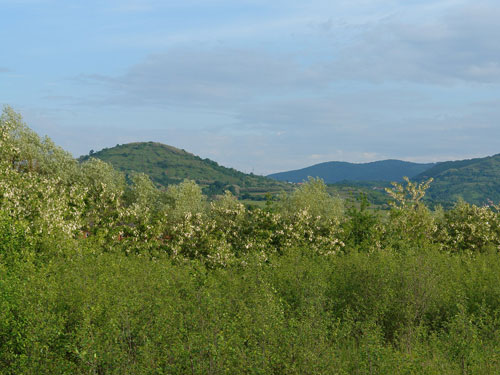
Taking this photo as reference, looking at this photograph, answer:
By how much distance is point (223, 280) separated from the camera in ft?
53.6

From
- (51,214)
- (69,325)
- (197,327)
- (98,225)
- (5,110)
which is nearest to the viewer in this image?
(197,327)

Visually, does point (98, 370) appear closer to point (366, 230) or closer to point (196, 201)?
point (196, 201)

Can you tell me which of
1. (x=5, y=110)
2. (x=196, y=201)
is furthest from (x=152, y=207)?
(x=5, y=110)

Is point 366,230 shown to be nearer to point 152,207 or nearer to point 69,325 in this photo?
point 152,207

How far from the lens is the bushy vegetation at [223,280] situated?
32.2 ft

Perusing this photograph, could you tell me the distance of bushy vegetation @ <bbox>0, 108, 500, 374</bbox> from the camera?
32.2 feet

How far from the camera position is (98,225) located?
22.2 meters

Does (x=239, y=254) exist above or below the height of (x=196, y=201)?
below

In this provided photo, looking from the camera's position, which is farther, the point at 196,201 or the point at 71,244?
the point at 196,201

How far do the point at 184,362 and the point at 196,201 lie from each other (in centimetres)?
1527

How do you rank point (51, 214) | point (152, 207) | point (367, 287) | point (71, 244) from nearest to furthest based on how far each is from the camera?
point (367, 287), point (71, 244), point (51, 214), point (152, 207)

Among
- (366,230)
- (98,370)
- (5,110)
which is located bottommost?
(98,370)

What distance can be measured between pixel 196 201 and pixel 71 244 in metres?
7.47

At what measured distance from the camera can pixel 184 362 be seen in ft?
30.2
